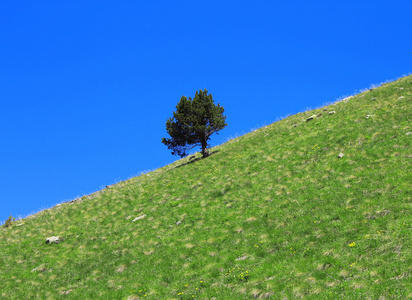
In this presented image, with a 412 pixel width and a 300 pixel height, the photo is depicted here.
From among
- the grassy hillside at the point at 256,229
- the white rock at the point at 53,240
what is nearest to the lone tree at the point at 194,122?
the grassy hillside at the point at 256,229

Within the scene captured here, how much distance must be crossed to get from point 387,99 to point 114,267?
3371 cm

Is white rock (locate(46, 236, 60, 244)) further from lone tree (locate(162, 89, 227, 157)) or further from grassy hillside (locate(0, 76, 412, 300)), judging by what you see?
lone tree (locate(162, 89, 227, 157))

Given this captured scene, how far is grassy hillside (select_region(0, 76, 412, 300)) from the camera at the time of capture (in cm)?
1555

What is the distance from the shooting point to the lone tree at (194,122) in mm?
41688

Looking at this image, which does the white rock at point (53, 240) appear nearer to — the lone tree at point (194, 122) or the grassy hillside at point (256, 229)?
the grassy hillside at point (256, 229)

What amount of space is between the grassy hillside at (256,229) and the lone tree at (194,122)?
4806mm

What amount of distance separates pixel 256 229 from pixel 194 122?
71.9 feet

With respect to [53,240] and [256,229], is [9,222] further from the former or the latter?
[256,229]

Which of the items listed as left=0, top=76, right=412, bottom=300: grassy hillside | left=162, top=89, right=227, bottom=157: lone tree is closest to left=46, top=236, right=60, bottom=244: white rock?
left=0, top=76, right=412, bottom=300: grassy hillside

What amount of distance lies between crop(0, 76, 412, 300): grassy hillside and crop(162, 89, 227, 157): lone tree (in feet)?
15.8

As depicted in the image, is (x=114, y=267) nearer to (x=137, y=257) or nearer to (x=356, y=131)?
(x=137, y=257)

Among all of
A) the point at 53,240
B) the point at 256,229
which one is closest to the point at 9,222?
the point at 53,240

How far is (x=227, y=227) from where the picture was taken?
76.9ft

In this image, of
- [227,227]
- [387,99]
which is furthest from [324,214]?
[387,99]
